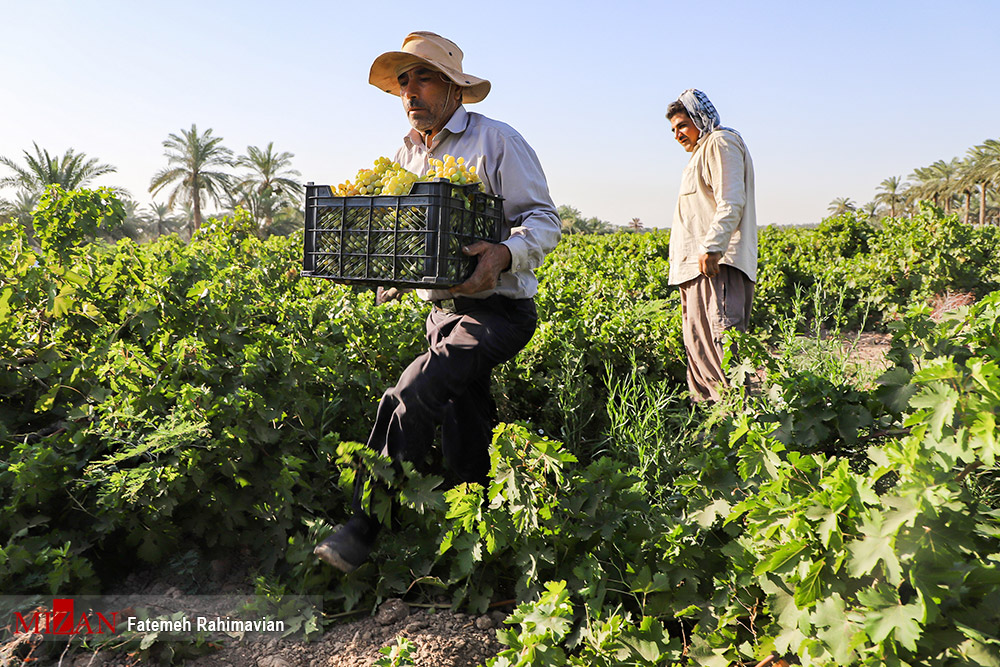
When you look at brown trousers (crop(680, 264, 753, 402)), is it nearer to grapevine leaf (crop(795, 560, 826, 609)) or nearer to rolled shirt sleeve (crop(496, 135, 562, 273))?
rolled shirt sleeve (crop(496, 135, 562, 273))

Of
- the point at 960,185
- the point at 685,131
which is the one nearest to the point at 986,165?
the point at 960,185

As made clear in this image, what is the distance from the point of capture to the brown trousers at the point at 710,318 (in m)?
3.95

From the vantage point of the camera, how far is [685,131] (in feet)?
13.5

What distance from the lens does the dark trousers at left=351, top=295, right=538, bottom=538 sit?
250 cm

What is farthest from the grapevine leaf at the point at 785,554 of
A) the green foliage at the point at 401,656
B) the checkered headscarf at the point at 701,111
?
the checkered headscarf at the point at 701,111

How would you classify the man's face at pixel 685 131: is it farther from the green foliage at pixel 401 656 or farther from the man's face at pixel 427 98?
the green foliage at pixel 401 656

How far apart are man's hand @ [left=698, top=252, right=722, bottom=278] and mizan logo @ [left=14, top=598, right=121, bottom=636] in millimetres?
3198

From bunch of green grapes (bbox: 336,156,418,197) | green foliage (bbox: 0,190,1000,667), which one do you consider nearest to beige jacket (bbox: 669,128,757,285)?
green foliage (bbox: 0,190,1000,667)

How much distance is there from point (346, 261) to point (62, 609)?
4.85 feet

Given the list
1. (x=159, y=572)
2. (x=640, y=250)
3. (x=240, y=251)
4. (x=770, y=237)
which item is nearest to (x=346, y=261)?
(x=159, y=572)

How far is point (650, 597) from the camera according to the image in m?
2.07

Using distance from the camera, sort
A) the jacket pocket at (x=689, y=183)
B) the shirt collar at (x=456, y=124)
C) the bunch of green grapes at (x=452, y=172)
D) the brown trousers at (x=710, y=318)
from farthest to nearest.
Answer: the jacket pocket at (x=689, y=183), the brown trousers at (x=710, y=318), the shirt collar at (x=456, y=124), the bunch of green grapes at (x=452, y=172)

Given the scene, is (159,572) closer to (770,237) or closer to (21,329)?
(21,329)

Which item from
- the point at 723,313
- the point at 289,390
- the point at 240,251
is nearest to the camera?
the point at 289,390
